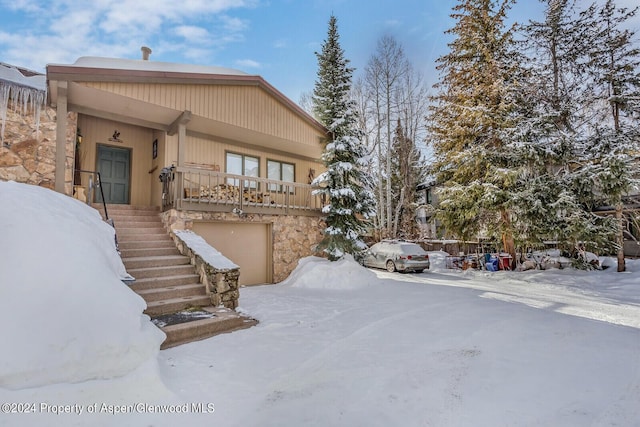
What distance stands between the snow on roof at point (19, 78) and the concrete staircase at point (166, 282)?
301 centimetres

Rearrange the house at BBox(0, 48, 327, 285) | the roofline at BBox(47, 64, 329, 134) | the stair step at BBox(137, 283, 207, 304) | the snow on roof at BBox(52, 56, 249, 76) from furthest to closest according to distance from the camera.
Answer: the snow on roof at BBox(52, 56, 249, 76), the house at BBox(0, 48, 327, 285), the roofline at BBox(47, 64, 329, 134), the stair step at BBox(137, 283, 207, 304)

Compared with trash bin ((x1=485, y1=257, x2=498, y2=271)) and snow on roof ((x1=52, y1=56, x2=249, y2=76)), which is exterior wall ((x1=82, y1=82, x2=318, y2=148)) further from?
trash bin ((x1=485, y1=257, x2=498, y2=271))

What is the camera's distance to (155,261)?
6078mm

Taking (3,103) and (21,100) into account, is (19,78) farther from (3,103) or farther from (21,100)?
(3,103)

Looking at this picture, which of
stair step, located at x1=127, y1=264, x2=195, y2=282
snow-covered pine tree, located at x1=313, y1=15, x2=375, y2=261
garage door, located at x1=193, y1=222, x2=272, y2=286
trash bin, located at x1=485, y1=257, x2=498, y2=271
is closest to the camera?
stair step, located at x1=127, y1=264, x2=195, y2=282

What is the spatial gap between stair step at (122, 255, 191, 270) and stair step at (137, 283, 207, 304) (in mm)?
707

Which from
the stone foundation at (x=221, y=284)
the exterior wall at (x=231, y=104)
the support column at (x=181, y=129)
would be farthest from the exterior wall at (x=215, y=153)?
the stone foundation at (x=221, y=284)

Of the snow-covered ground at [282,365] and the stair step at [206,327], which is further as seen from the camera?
the stair step at [206,327]

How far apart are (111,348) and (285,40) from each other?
44.5 ft

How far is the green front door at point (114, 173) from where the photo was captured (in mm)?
8789

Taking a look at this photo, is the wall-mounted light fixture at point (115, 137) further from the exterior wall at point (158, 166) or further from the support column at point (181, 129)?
the support column at point (181, 129)

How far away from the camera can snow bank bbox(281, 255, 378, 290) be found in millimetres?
8570

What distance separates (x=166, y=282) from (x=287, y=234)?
14.5ft

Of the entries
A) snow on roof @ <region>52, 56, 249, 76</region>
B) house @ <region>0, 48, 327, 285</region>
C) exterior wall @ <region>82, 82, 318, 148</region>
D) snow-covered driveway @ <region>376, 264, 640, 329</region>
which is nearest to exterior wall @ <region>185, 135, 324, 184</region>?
house @ <region>0, 48, 327, 285</region>
